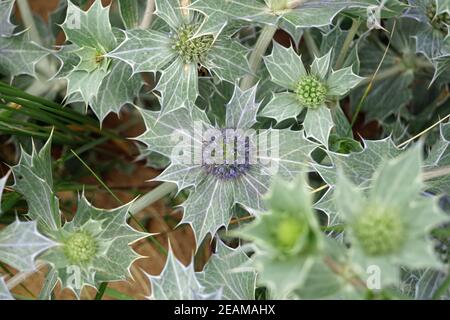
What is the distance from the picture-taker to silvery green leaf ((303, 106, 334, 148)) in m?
1.37

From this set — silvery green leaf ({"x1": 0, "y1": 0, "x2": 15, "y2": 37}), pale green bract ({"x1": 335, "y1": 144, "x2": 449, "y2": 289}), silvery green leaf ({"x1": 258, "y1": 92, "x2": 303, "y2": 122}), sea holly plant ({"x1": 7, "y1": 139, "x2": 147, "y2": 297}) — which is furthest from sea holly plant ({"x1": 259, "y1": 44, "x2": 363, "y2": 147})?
silvery green leaf ({"x1": 0, "y1": 0, "x2": 15, "y2": 37})

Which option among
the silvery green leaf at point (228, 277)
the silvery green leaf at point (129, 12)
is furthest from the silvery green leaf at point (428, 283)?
the silvery green leaf at point (129, 12)

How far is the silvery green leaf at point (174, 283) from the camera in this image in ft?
3.73

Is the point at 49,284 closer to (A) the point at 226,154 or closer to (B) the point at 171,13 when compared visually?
(A) the point at 226,154

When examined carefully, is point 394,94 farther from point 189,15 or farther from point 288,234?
point 288,234

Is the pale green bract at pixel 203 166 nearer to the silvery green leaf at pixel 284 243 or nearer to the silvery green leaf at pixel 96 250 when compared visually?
the silvery green leaf at pixel 96 250

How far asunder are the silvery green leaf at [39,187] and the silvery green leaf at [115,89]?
212 millimetres

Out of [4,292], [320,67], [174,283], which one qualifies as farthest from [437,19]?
[4,292]

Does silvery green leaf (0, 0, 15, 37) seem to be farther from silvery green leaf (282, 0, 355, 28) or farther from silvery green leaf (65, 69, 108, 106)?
silvery green leaf (282, 0, 355, 28)

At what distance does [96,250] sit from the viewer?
52.8 inches

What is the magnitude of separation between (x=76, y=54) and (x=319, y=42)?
719 millimetres

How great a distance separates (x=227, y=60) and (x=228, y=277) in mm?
504

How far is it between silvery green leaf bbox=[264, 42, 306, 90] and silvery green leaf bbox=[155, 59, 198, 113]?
18cm
